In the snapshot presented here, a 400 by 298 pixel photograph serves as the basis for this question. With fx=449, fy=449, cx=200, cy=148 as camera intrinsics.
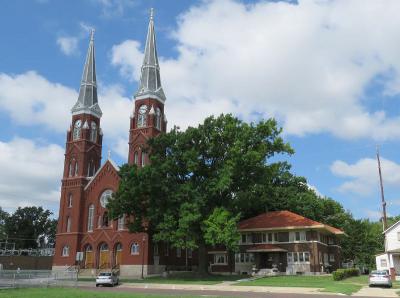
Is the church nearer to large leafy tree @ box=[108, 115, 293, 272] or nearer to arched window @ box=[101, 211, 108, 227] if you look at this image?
arched window @ box=[101, 211, 108, 227]

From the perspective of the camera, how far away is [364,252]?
70938mm

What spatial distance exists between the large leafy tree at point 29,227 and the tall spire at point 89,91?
48764 millimetres

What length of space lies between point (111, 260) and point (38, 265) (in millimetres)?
32430

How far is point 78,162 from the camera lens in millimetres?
62625

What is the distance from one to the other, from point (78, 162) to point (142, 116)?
437 inches

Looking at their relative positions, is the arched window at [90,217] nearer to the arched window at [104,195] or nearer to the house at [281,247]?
the arched window at [104,195]

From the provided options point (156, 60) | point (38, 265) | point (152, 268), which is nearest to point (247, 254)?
point (152, 268)

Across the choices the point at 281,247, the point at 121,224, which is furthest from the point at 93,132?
the point at 281,247

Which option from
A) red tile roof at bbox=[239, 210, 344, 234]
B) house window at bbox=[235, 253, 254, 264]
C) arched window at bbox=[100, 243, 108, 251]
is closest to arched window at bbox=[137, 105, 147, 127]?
arched window at bbox=[100, 243, 108, 251]

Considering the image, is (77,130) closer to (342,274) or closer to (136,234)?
(136,234)

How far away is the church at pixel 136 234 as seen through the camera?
50.8 metres

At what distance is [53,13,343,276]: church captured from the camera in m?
50.8

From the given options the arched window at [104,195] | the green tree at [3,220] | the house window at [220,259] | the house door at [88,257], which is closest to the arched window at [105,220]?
the arched window at [104,195]

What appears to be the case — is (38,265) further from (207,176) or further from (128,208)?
(207,176)
